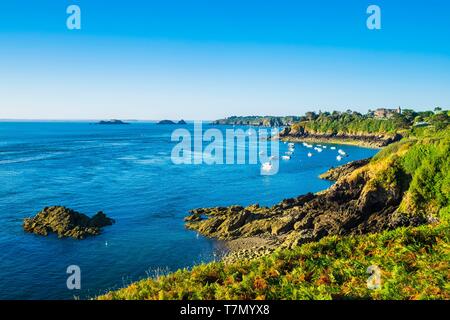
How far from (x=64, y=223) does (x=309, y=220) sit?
27.2 meters

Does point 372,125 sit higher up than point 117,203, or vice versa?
point 372,125

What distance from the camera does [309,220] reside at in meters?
42.3

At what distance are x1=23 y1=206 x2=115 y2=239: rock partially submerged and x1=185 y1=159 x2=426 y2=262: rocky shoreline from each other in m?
10.5

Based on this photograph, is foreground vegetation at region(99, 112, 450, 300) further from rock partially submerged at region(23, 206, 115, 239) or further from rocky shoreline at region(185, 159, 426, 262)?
rock partially submerged at region(23, 206, 115, 239)

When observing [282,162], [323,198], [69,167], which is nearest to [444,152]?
[323,198]

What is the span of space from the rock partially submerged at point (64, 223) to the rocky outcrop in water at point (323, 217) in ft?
34.6

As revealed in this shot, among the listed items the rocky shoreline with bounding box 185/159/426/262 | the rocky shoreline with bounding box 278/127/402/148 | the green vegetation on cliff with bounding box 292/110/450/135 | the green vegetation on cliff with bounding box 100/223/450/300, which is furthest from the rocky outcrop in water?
the rocky shoreline with bounding box 278/127/402/148

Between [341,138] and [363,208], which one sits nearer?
[363,208]

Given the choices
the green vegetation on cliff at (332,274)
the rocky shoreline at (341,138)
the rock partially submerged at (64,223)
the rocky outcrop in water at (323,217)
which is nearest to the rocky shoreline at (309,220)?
the rocky outcrop in water at (323,217)

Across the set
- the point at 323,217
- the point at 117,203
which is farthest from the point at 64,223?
the point at 323,217

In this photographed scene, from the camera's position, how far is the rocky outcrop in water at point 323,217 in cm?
3834

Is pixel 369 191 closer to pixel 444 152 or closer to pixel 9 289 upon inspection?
pixel 444 152

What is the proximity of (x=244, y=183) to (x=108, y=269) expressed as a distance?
42.2m

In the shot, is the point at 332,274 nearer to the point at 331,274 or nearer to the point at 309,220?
the point at 331,274
